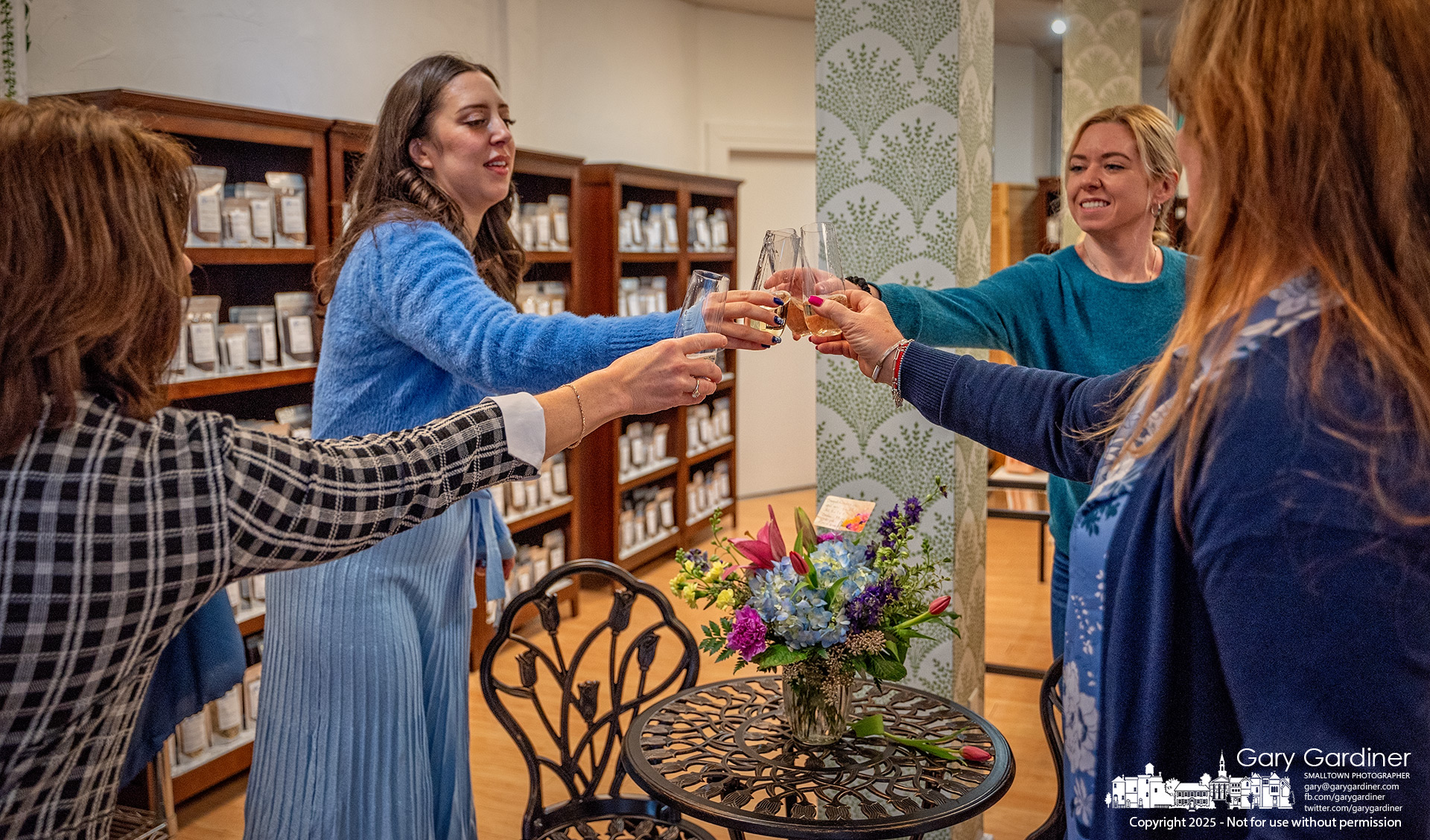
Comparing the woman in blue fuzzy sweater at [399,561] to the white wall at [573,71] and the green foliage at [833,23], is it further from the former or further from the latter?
the green foliage at [833,23]

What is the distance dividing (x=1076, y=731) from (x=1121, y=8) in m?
6.10

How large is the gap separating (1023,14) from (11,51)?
6.10m

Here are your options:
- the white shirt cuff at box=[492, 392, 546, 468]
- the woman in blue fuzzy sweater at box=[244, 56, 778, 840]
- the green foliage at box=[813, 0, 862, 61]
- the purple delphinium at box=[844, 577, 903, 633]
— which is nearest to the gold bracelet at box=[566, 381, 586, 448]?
the white shirt cuff at box=[492, 392, 546, 468]

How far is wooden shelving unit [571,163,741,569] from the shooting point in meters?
5.34

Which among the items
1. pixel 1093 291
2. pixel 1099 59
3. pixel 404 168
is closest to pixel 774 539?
pixel 404 168

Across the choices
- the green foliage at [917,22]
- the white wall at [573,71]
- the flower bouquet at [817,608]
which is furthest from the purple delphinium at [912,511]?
the white wall at [573,71]

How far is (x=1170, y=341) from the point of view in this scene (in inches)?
37.5

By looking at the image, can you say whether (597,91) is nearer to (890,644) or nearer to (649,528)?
(649,528)

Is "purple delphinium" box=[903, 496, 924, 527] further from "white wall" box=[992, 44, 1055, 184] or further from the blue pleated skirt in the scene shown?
"white wall" box=[992, 44, 1055, 184]

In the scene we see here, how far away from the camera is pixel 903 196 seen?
263 centimetres

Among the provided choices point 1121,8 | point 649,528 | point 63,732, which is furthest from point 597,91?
point 63,732

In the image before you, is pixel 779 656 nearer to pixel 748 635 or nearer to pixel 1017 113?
pixel 748 635

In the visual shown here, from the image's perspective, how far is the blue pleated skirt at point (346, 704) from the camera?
5.45ft

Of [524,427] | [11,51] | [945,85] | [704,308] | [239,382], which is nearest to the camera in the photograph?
[524,427]
